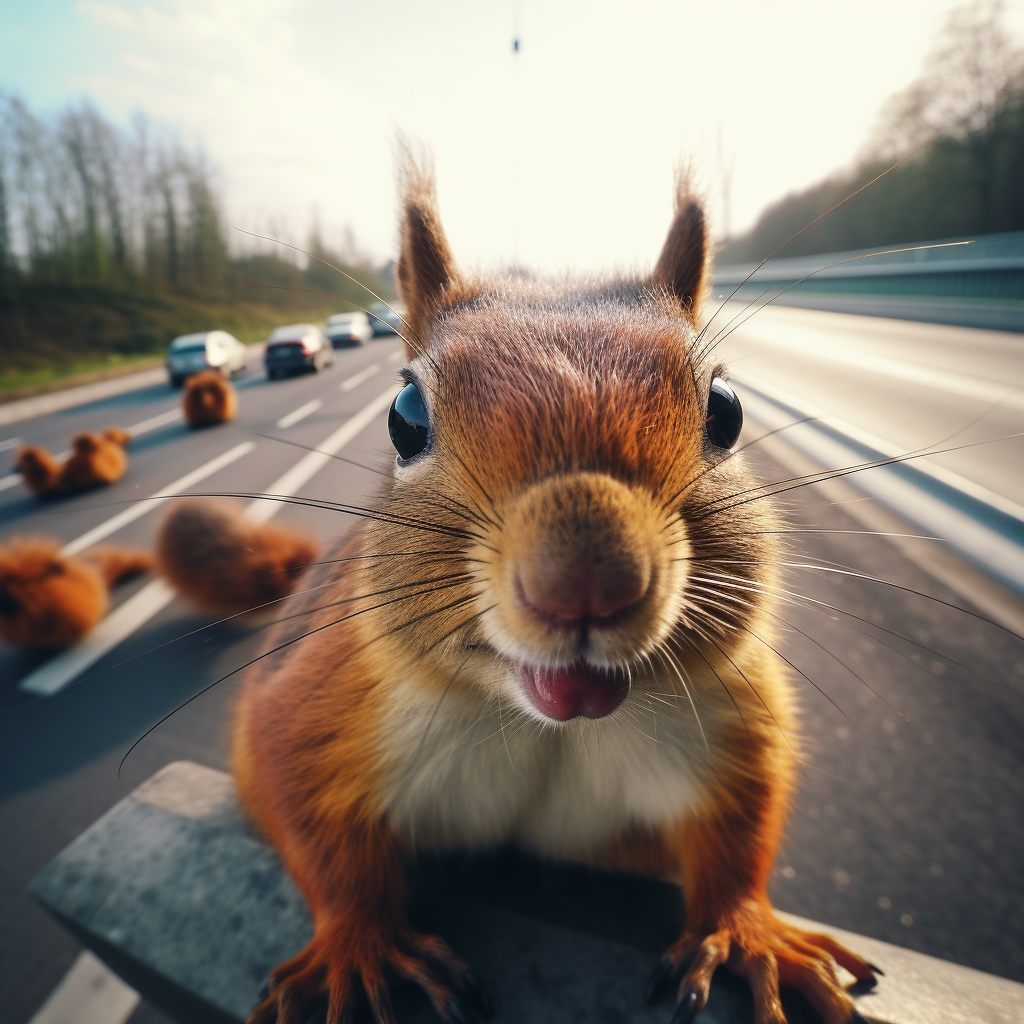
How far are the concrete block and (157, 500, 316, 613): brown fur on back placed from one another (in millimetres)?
269

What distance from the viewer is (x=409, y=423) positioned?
19.6 inches

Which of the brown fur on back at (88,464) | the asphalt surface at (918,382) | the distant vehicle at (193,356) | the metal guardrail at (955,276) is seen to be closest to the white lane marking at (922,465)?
the asphalt surface at (918,382)

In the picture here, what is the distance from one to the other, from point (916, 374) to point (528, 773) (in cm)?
195

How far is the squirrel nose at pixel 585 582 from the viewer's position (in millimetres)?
354

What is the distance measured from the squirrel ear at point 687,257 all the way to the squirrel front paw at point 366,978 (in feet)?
2.22

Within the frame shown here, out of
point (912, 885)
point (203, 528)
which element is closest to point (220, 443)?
point (203, 528)

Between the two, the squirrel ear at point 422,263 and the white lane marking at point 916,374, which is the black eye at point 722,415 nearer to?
the squirrel ear at point 422,263

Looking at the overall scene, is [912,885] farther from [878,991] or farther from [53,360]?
[53,360]

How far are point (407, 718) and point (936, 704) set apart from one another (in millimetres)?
1384

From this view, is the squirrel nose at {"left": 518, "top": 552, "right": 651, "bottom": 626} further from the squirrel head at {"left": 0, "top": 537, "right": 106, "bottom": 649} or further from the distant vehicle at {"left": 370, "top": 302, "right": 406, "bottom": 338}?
the squirrel head at {"left": 0, "top": 537, "right": 106, "bottom": 649}

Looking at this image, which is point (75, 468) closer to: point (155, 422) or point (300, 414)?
point (155, 422)

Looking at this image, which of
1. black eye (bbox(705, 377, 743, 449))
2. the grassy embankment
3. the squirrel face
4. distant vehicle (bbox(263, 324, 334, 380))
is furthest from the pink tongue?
the grassy embankment

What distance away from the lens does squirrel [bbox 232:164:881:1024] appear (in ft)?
1.29

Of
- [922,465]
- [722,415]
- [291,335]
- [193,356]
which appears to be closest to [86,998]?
[722,415]
